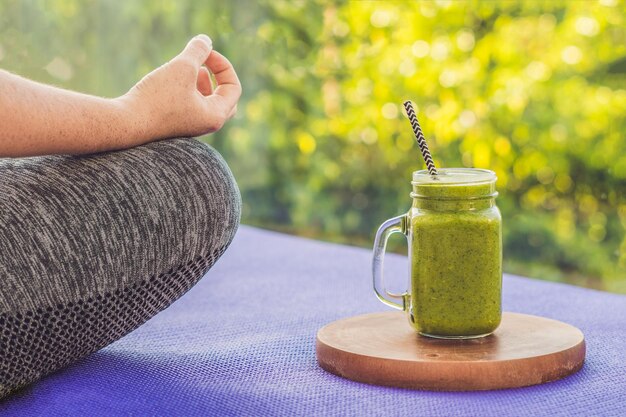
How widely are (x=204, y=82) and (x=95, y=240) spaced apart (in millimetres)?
349

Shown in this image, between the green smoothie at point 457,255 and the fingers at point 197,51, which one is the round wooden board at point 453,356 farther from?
the fingers at point 197,51

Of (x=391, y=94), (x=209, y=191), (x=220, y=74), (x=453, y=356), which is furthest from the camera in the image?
(x=391, y=94)

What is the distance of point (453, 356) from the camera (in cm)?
109

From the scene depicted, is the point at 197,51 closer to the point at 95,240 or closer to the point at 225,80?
the point at 225,80

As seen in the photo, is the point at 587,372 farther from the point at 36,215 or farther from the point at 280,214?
the point at 280,214

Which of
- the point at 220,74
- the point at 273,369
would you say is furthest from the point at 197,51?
the point at 273,369

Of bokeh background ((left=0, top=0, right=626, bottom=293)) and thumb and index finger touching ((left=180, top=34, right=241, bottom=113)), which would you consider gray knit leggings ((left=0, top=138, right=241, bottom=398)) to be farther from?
bokeh background ((left=0, top=0, right=626, bottom=293))

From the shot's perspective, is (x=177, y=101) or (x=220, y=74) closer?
(x=177, y=101)

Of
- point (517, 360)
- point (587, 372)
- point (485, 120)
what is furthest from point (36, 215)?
point (485, 120)

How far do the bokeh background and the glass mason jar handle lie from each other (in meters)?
2.33

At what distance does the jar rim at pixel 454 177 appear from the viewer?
1.14m

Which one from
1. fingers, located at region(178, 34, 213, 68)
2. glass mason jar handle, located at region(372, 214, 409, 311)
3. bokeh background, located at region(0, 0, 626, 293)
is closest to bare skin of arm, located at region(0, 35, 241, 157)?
fingers, located at region(178, 34, 213, 68)

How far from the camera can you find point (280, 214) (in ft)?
14.8

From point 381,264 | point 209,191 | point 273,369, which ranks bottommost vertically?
point 273,369
